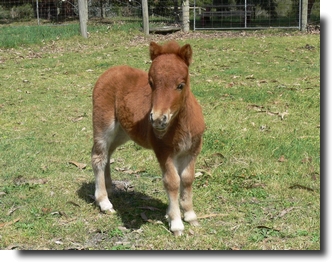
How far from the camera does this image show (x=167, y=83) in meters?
4.02

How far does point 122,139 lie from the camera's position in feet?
18.3

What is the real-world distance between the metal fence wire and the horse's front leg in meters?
14.9

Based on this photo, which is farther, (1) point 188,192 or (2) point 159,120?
(1) point 188,192

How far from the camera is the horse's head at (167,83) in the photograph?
388 cm

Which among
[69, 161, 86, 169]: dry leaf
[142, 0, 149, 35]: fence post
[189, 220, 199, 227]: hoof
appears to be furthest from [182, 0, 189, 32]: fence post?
[189, 220, 199, 227]: hoof

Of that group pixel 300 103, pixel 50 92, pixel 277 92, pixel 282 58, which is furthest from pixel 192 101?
pixel 282 58

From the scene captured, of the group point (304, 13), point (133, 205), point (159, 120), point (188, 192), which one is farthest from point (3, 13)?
point (159, 120)

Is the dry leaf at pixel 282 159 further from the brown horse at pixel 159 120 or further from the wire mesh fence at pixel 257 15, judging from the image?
the wire mesh fence at pixel 257 15

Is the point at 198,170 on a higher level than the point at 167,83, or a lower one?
lower

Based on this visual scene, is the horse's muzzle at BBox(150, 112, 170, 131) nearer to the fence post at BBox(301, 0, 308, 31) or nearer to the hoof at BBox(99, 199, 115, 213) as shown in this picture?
the hoof at BBox(99, 199, 115, 213)

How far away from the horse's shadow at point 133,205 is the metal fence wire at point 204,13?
13.8 m

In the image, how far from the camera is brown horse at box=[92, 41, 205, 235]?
13.3 ft

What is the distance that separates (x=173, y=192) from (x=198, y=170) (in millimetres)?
1591

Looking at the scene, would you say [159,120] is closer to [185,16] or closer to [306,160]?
[306,160]
